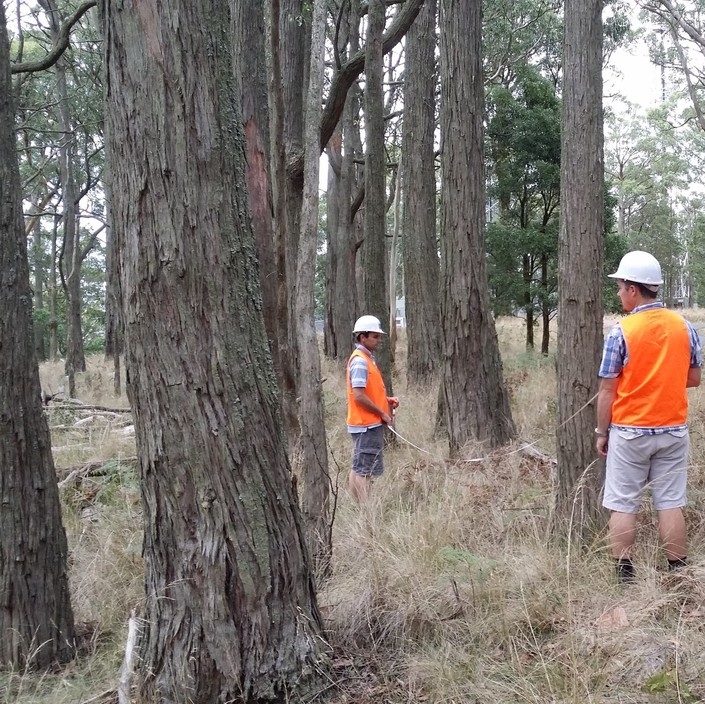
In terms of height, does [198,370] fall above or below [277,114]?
below

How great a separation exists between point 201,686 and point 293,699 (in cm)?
38

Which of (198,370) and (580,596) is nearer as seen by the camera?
(198,370)

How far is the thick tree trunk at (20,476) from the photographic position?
3.60m

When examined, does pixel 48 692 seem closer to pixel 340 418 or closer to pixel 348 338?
pixel 340 418

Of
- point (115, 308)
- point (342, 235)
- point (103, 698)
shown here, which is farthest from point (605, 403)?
point (115, 308)

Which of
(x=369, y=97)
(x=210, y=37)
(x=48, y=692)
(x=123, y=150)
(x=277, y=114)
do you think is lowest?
(x=48, y=692)

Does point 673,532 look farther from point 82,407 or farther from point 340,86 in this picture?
point 82,407

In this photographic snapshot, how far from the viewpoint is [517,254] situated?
1564cm

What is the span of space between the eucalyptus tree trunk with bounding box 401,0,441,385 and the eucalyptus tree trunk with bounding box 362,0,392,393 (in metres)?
2.99

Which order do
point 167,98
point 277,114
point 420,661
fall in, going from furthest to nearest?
point 277,114
point 420,661
point 167,98

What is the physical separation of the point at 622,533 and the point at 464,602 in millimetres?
1088

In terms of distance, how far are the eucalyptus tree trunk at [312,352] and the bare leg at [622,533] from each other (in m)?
1.70

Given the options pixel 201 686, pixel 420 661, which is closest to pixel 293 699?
pixel 201 686

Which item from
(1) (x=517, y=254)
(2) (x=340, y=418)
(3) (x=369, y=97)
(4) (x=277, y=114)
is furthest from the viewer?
(1) (x=517, y=254)
